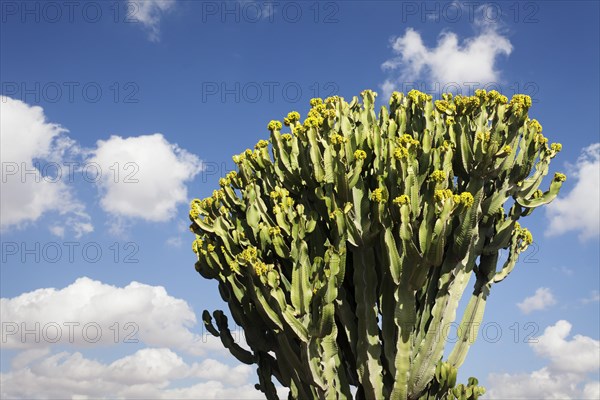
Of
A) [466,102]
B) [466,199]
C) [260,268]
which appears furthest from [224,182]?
[466,102]

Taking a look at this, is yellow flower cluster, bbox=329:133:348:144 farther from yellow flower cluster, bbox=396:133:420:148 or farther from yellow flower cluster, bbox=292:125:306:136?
yellow flower cluster, bbox=396:133:420:148

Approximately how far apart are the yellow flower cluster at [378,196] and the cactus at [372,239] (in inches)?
0.9

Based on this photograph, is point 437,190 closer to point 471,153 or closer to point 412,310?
point 471,153

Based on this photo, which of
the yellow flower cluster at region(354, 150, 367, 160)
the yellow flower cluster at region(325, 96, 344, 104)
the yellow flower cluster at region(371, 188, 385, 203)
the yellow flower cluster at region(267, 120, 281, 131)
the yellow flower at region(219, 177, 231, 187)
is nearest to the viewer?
the yellow flower cluster at region(371, 188, 385, 203)

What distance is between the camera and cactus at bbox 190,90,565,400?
26.3ft

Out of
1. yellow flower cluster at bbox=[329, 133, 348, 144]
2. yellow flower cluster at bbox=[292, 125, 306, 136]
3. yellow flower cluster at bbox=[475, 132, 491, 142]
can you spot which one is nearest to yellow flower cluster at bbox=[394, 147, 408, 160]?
yellow flower cluster at bbox=[329, 133, 348, 144]

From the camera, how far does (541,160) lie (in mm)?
9484

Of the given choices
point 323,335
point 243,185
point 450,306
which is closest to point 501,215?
point 450,306

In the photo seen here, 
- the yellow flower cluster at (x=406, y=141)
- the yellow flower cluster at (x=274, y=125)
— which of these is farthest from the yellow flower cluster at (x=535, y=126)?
the yellow flower cluster at (x=274, y=125)

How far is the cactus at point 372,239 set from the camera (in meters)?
8.01

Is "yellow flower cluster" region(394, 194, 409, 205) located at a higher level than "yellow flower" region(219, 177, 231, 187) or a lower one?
lower

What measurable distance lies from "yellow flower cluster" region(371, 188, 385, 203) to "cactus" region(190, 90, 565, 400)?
0.08 feet

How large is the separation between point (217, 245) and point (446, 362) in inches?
141

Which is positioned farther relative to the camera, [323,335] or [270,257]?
[270,257]
